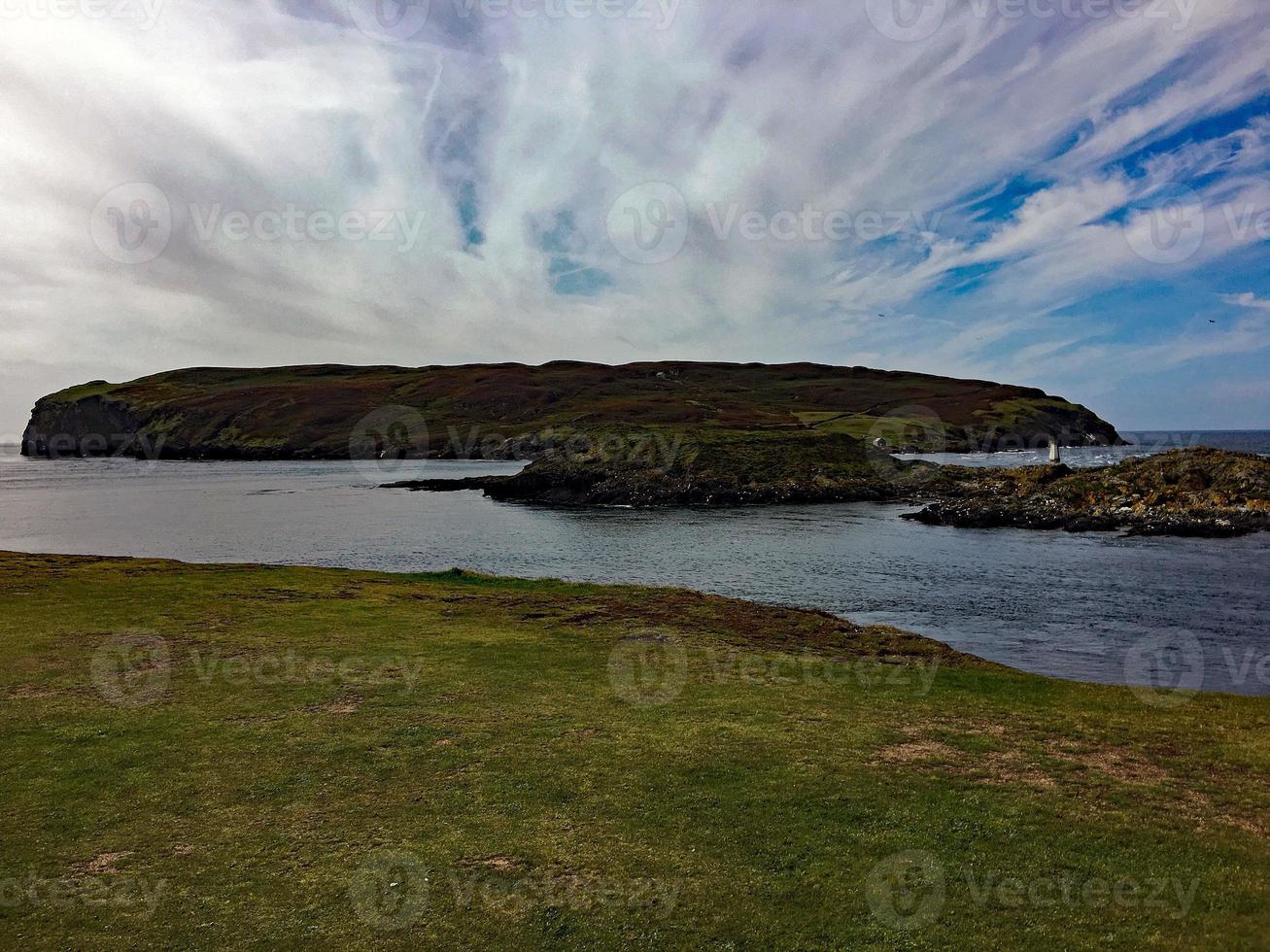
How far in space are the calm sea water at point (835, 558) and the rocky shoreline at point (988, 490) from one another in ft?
14.6

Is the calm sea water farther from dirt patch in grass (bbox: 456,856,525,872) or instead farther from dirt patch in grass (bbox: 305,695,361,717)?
dirt patch in grass (bbox: 305,695,361,717)

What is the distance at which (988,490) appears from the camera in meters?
88.0

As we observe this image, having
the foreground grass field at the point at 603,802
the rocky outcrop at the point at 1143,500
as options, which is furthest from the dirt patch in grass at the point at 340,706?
the rocky outcrop at the point at 1143,500

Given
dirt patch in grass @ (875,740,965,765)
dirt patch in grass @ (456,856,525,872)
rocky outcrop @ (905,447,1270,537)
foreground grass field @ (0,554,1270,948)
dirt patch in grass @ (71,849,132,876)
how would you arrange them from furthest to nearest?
rocky outcrop @ (905,447,1270,537) → dirt patch in grass @ (875,740,965,765) → dirt patch in grass @ (456,856,525,872) → dirt patch in grass @ (71,849,132,876) → foreground grass field @ (0,554,1270,948)

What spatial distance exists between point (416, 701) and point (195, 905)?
26.4 feet

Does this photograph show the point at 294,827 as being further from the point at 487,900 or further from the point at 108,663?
the point at 108,663

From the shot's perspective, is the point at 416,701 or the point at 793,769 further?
the point at 416,701

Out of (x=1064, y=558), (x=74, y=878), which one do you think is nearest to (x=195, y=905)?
(x=74, y=878)

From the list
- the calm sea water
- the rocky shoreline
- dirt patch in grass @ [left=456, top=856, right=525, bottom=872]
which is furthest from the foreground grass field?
the rocky shoreline

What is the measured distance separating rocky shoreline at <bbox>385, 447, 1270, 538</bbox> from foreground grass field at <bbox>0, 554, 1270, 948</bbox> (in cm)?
5295

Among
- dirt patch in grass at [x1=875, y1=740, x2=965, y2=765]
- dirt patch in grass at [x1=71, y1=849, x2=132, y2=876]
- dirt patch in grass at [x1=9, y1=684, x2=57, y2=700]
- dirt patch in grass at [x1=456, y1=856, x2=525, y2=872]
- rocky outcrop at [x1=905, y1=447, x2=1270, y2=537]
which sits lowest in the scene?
dirt patch in grass at [x1=456, y1=856, x2=525, y2=872]

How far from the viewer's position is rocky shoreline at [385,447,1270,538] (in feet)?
214

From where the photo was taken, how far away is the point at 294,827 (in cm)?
1170

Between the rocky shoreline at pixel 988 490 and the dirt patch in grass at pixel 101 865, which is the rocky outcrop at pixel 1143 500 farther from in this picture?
the dirt patch in grass at pixel 101 865
